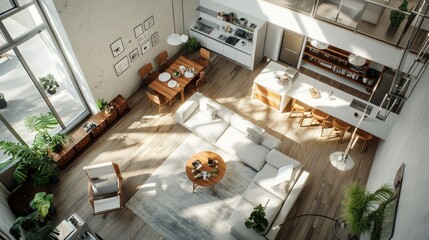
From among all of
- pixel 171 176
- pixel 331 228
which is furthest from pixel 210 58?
pixel 331 228

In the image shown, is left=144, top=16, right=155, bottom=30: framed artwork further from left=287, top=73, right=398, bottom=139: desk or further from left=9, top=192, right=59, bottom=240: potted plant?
left=9, top=192, right=59, bottom=240: potted plant

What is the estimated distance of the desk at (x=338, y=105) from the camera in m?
8.14

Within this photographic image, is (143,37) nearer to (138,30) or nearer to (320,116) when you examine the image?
(138,30)

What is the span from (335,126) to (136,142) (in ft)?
17.8

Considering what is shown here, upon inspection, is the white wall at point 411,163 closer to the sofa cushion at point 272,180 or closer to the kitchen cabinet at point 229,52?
the sofa cushion at point 272,180

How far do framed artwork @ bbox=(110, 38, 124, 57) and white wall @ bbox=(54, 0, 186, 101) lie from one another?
0.32ft

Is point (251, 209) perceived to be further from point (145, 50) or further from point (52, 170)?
point (145, 50)

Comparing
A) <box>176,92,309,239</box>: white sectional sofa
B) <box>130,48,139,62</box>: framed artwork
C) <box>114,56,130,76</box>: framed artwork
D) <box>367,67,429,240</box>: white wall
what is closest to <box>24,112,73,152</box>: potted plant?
<box>114,56,130,76</box>: framed artwork

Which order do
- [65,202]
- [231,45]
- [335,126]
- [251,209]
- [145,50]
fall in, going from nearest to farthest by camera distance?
[251,209], [65,202], [335,126], [145,50], [231,45]

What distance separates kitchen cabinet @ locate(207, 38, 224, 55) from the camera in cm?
1098

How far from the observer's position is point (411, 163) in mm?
4906

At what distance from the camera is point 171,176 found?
8320mm

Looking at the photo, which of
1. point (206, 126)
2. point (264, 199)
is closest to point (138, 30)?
point (206, 126)

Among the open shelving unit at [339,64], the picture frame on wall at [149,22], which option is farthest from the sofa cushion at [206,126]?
the open shelving unit at [339,64]
